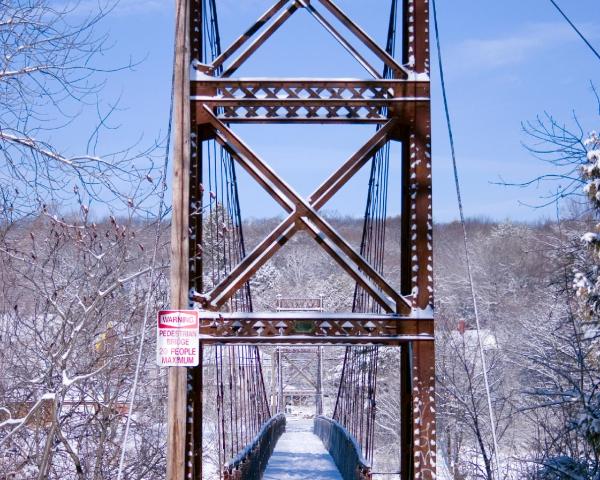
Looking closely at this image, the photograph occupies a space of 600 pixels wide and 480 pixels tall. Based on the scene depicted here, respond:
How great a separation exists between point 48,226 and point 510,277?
55099mm

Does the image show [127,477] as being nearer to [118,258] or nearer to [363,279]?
[118,258]

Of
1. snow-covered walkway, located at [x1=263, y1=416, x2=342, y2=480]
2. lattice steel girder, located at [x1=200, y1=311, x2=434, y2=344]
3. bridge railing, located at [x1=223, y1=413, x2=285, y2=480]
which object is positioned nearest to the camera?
lattice steel girder, located at [x1=200, y1=311, x2=434, y2=344]

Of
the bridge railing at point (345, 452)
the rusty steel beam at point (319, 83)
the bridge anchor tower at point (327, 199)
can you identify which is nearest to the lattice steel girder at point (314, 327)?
the bridge anchor tower at point (327, 199)

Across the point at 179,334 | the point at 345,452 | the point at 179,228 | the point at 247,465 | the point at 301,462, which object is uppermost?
the point at 179,228

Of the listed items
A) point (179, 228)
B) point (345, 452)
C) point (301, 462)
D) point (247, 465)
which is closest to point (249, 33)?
point (179, 228)

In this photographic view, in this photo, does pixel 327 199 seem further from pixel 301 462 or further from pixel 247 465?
pixel 301 462

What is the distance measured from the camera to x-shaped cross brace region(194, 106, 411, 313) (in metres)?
5.82

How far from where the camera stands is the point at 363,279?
5.84 meters

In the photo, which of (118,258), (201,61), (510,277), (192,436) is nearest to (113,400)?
(118,258)

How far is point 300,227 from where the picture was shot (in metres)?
5.93

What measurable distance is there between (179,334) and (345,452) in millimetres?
8067

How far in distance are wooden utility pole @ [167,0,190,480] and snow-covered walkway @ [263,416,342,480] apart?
734cm

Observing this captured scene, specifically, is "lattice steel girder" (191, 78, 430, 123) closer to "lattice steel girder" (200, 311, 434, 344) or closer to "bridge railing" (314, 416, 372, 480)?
"lattice steel girder" (200, 311, 434, 344)

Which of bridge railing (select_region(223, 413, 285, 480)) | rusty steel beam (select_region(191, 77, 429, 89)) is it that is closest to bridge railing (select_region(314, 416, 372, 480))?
bridge railing (select_region(223, 413, 285, 480))
